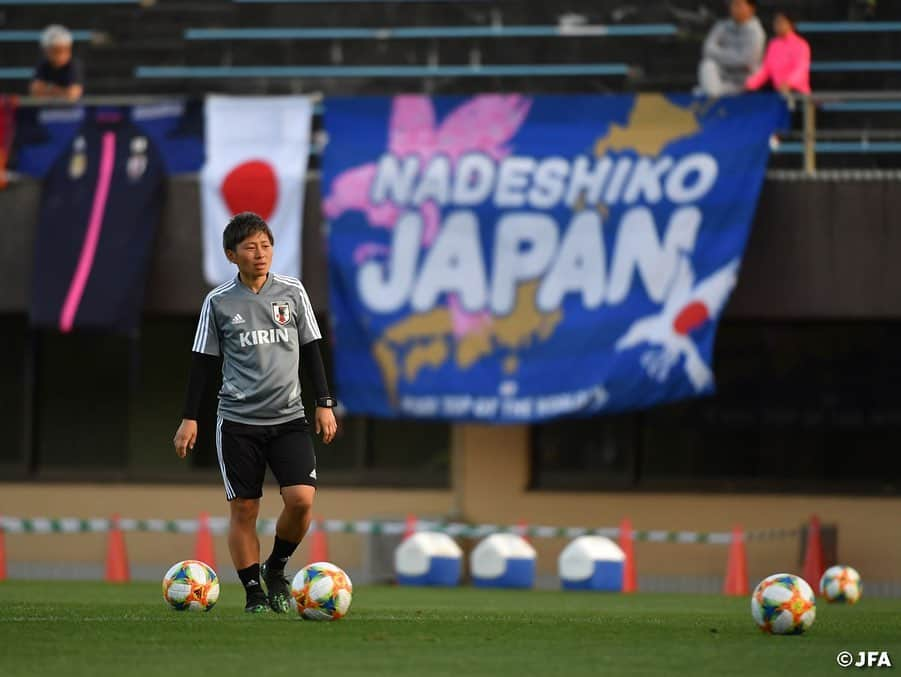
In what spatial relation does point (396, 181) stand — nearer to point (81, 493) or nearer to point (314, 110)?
point (314, 110)

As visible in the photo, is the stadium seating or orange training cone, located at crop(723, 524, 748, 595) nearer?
orange training cone, located at crop(723, 524, 748, 595)

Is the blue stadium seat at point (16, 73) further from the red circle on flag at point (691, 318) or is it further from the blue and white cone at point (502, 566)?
the red circle on flag at point (691, 318)

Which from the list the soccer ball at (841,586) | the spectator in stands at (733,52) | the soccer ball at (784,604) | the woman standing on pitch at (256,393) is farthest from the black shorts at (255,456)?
the spectator in stands at (733,52)

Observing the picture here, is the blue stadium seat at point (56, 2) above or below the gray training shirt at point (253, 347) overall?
above

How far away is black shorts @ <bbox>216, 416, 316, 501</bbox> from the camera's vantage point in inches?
428

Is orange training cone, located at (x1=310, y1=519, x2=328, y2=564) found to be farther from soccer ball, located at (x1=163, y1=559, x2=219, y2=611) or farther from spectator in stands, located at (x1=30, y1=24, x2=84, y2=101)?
soccer ball, located at (x1=163, y1=559, x2=219, y2=611)

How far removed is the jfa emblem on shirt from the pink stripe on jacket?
10888mm

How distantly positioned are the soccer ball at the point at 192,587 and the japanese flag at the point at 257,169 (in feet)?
31.6

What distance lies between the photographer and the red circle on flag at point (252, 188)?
20.9 metres

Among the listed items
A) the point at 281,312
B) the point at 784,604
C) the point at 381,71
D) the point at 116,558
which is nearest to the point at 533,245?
the point at 381,71

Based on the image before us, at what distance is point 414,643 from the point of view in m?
9.46

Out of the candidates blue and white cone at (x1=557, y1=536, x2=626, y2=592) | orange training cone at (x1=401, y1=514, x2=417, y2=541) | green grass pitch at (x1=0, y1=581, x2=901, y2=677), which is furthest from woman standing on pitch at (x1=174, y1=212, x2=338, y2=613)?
orange training cone at (x1=401, y1=514, x2=417, y2=541)

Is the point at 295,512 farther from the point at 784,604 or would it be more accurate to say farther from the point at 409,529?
the point at 409,529

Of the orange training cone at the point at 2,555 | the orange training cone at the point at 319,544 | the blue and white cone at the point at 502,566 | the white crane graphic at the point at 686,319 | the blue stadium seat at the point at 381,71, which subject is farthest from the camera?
the blue stadium seat at the point at 381,71
